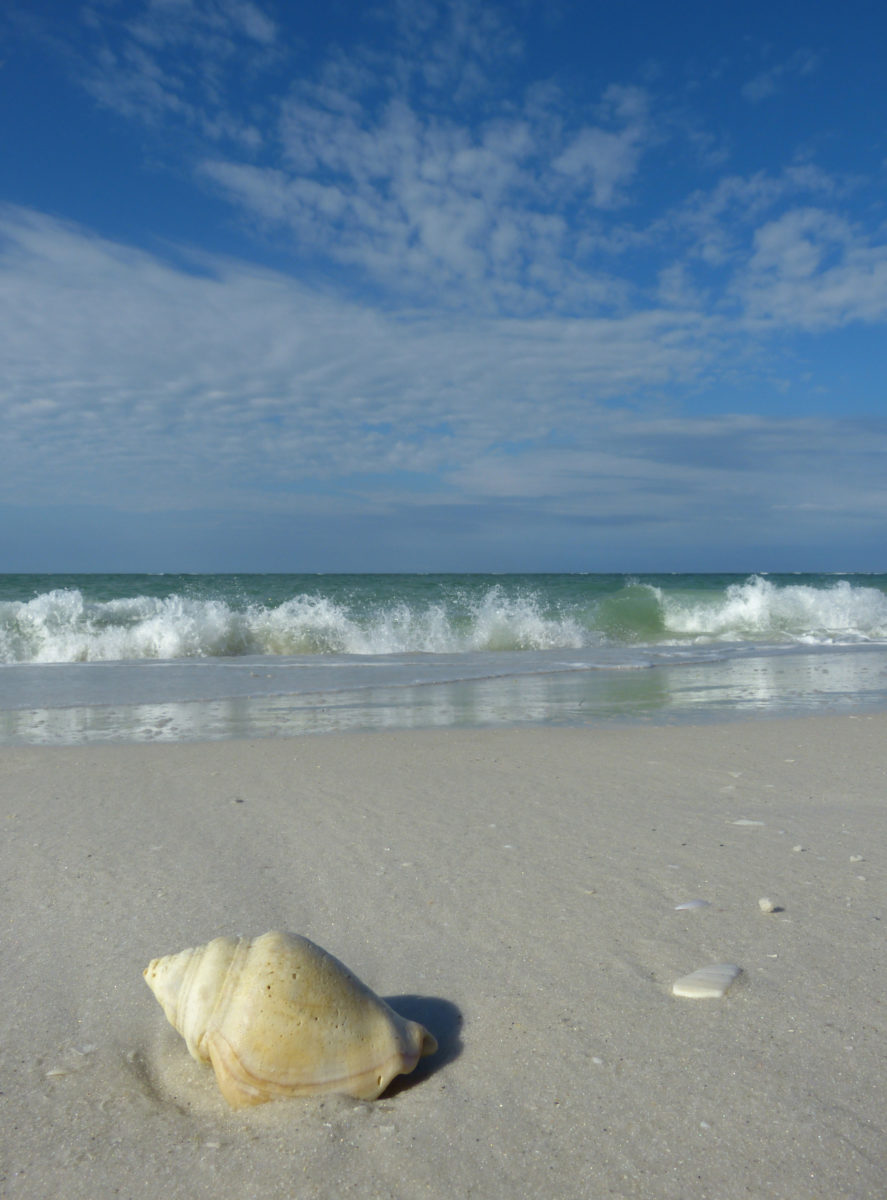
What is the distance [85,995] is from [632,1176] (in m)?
1.41

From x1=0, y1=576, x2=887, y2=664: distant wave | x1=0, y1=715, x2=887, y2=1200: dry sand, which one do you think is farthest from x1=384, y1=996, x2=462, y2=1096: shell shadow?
x1=0, y1=576, x2=887, y2=664: distant wave

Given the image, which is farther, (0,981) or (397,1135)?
(0,981)

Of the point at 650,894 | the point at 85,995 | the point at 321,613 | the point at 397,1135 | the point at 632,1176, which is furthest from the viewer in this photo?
the point at 321,613

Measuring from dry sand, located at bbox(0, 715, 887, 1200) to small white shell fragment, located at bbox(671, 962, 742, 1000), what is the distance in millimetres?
30

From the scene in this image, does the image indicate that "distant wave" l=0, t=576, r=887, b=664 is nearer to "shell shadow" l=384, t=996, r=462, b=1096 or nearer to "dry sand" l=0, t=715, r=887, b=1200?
"dry sand" l=0, t=715, r=887, b=1200

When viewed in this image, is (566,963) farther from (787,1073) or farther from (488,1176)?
A: (488,1176)

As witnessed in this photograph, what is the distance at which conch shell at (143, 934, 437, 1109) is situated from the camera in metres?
1.76

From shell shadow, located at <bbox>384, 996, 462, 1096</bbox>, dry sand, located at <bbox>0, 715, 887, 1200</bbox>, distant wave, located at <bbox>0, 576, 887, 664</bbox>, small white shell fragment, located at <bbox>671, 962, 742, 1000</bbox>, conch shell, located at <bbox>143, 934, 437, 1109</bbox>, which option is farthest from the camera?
distant wave, located at <bbox>0, 576, 887, 664</bbox>

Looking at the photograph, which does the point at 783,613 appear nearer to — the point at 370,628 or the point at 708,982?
the point at 370,628

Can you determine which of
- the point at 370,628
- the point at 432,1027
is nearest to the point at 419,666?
the point at 370,628

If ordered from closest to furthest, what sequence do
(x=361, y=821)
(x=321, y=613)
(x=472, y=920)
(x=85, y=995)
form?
(x=85, y=995), (x=472, y=920), (x=361, y=821), (x=321, y=613)

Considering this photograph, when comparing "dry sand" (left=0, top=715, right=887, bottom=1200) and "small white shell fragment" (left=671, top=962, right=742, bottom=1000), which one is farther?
"small white shell fragment" (left=671, top=962, right=742, bottom=1000)

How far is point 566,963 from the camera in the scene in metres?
2.38

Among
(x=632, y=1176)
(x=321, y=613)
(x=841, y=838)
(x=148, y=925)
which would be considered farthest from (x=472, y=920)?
(x=321, y=613)
